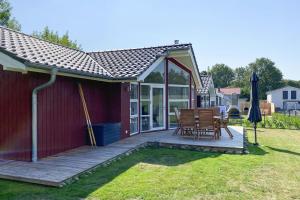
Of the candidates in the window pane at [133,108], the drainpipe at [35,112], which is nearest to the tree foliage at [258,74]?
the window pane at [133,108]

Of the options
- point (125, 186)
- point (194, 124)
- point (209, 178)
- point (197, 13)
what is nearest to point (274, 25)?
point (197, 13)

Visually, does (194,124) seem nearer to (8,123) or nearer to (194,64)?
(194,64)

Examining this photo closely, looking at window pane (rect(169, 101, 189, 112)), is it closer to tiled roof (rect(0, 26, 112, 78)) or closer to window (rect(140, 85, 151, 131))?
window (rect(140, 85, 151, 131))

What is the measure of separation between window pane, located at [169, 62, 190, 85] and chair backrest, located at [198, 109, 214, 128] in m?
3.91


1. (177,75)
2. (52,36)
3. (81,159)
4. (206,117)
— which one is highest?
(52,36)

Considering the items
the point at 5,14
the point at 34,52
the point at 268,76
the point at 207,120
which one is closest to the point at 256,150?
the point at 207,120

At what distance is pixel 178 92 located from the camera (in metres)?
13.6

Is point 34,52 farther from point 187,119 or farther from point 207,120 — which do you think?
point 207,120

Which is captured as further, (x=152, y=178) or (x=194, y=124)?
(x=194, y=124)

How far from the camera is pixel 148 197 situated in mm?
4484

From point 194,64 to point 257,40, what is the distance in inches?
461

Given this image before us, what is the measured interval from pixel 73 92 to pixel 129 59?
392 cm

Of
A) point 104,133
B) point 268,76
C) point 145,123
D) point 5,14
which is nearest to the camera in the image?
point 104,133

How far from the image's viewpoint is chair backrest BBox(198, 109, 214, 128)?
9.38 m
